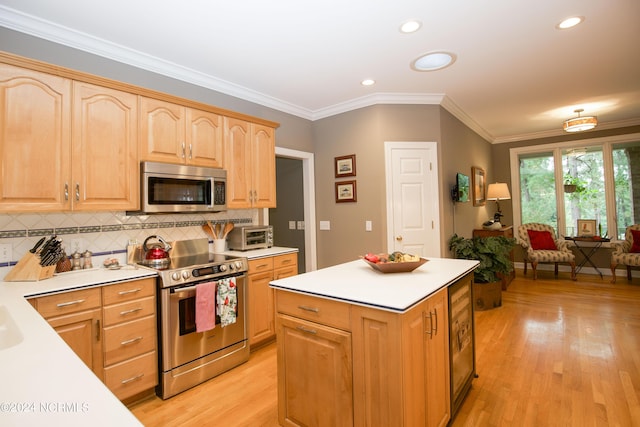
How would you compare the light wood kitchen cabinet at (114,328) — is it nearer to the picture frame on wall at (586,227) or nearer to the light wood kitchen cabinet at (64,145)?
the light wood kitchen cabinet at (64,145)

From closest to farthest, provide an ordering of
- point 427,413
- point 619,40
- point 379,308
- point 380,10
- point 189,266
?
point 379,308 < point 427,413 < point 380,10 < point 189,266 < point 619,40

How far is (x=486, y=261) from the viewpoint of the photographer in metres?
3.96

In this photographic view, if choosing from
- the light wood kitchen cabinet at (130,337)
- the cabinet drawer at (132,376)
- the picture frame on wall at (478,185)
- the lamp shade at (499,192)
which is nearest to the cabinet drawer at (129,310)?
the light wood kitchen cabinet at (130,337)

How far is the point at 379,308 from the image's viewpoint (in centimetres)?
139

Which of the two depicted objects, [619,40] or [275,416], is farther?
[619,40]

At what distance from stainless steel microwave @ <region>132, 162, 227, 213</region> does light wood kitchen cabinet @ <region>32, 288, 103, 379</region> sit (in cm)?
76

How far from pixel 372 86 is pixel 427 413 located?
3098mm

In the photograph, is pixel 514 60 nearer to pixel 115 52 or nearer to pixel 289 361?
pixel 289 361

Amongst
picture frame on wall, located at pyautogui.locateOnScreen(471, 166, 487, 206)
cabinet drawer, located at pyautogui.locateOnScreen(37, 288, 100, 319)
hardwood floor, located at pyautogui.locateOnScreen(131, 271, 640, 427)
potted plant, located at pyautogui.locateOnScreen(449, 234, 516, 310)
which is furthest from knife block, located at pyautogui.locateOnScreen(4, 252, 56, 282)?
picture frame on wall, located at pyautogui.locateOnScreen(471, 166, 487, 206)

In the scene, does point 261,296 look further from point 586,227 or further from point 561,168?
point 561,168

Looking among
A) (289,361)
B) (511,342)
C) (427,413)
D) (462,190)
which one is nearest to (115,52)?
(289,361)

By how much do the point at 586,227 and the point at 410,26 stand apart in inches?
213

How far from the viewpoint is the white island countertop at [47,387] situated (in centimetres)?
63

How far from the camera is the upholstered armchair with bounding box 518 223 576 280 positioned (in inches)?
214
